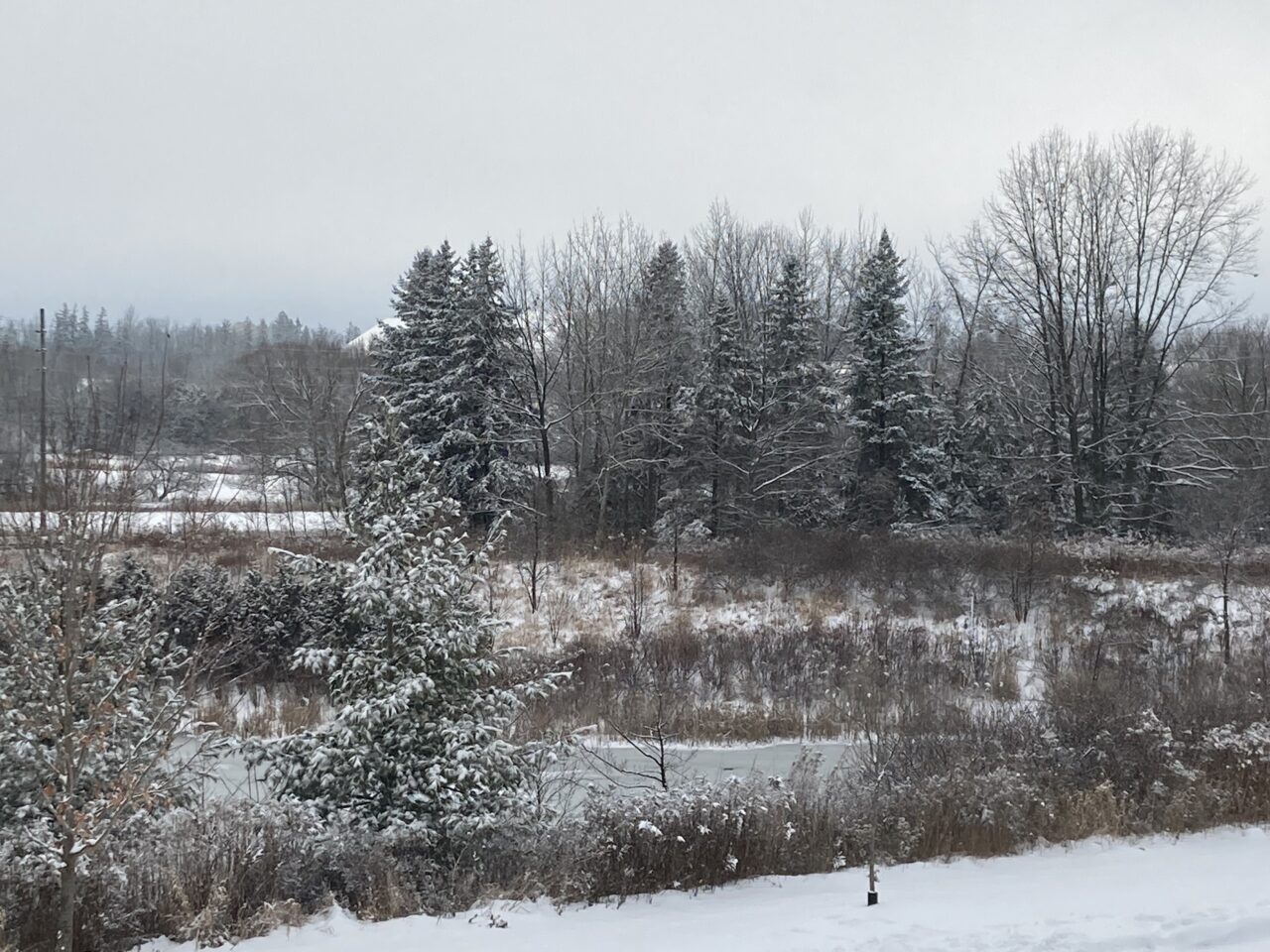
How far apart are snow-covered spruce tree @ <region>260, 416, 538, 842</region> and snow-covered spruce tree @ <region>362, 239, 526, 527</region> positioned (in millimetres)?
19155

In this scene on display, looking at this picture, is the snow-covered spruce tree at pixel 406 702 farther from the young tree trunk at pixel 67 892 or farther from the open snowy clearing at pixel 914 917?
the young tree trunk at pixel 67 892

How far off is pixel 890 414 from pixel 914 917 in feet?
75.8

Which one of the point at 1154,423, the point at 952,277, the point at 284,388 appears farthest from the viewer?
the point at 284,388

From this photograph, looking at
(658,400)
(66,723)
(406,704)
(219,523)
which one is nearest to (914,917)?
(406,704)

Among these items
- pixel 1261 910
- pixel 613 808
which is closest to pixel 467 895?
pixel 613 808

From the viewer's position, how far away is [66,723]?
185 inches

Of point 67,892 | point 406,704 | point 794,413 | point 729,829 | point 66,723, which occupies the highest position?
point 794,413

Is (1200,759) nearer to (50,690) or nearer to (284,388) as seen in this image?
(50,690)

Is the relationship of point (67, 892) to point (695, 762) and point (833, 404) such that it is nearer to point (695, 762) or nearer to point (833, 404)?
point (695, 762)

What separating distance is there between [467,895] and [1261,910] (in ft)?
17.6

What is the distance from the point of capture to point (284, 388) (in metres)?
37.5

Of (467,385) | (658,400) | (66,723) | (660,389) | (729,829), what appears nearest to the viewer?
(66,723)

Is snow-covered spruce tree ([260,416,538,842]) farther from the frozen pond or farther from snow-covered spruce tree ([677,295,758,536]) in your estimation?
snow-covered spruce tree ([677,295,758,536])

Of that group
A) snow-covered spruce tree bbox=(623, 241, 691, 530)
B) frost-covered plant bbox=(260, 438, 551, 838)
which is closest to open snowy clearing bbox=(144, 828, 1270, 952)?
frost-covered plant bbox=(260, 438, 551, 838)
